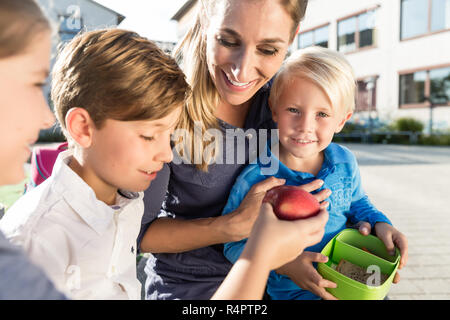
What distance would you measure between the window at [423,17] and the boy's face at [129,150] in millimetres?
15948

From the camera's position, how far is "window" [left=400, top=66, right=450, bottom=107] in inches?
571

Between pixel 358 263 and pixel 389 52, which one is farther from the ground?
pixel 389 52

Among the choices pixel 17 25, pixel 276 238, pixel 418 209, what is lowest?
pixel 418 209

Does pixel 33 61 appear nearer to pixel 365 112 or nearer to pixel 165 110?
pixel 165 110

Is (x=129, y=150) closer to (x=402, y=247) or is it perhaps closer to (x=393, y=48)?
(x=402, y=247)

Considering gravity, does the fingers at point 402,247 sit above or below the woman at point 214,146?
below

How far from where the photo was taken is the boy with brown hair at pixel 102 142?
997 millimetres

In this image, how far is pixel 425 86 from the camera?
15.0m

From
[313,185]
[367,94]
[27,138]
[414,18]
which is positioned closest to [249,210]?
[313,185]

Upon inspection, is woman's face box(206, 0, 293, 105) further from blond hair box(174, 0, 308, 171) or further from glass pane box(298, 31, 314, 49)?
glass pane box(298, 31, 314, 49)

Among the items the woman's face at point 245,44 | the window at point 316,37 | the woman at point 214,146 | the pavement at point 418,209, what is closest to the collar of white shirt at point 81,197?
the woman at point 214,146

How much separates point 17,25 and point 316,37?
1851 cm

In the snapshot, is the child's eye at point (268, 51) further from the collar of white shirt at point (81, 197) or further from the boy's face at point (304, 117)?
the collar of white shirt at point (81, 197)
